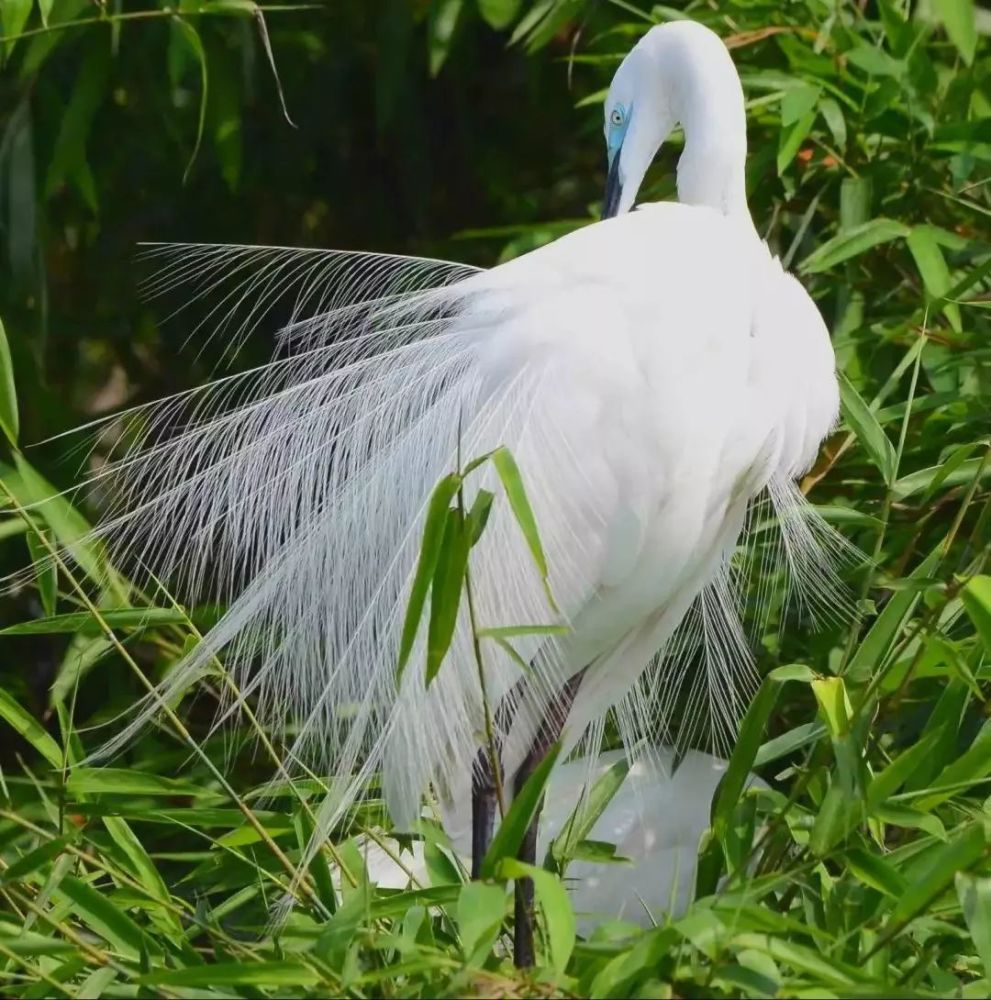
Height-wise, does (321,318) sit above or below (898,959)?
above

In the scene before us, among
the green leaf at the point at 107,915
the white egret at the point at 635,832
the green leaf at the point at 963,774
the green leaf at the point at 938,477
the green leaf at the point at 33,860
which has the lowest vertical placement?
the white egret at the point at 635,832

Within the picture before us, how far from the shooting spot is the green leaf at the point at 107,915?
4.30 feet

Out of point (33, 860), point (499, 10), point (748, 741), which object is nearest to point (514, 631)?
point (748, 741)

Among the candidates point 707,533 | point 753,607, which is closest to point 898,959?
point 707,533

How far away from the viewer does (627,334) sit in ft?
4.88

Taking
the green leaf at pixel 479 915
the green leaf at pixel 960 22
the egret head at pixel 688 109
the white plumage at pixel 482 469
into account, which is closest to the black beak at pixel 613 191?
the egret head at pixel 688 109

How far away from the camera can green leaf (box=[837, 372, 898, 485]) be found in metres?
1.46

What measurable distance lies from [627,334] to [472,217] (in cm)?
142

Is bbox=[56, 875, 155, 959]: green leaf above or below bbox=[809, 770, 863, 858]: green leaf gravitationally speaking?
below

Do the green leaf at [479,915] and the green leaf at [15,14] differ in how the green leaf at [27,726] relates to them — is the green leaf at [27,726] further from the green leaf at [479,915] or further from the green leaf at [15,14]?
the green leaf at [15,14]

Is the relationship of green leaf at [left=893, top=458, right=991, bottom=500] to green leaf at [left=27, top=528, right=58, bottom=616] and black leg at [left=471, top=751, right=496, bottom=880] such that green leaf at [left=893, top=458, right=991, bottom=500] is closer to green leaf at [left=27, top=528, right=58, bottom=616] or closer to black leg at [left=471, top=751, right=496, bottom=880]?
black leg at [left=471, top=751, right=496, bottom=880]

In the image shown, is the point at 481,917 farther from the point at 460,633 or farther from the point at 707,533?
the point at 707,533

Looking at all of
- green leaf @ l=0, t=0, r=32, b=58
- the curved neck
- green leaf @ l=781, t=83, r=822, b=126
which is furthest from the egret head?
green leaf @ l=0, t=0, r=32, b=58

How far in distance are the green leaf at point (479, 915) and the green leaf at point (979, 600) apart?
0.37 meters
